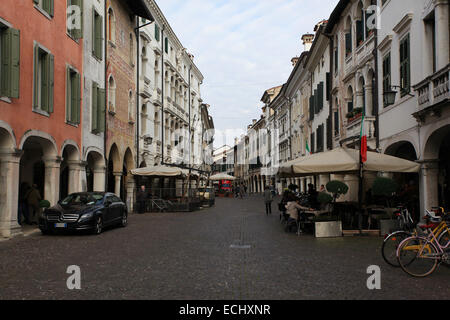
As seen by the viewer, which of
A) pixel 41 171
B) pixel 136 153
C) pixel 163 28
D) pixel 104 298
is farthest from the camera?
pixel 163 28

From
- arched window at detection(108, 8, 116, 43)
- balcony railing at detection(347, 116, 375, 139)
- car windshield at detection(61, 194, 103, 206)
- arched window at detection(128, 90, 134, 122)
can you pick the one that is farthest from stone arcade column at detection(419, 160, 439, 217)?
arched window at detection(128, 90, 134, 122)

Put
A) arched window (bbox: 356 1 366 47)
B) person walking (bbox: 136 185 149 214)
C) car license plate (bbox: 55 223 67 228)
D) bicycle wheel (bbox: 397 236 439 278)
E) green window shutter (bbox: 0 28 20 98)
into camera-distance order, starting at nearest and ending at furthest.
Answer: bicycle wheel (bbox: 397 236 439 278)
green window shutter (bbox: 0 28 20 98)
car license plate (bbox: 55 223 67 228)
arched window (bbox: 356 1 366 47)
person walking (bbox: 136 185 149 214)

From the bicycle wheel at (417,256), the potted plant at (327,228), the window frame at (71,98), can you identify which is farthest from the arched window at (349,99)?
the bicycle wheel at (417,256)

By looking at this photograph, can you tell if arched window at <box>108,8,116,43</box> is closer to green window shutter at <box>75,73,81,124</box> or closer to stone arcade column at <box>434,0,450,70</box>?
green window shutter at <box>75,73,81,124</box>

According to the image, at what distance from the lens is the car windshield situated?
1661 cm

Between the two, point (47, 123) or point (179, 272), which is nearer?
point (179, 272)

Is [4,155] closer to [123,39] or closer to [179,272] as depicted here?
[179,272]

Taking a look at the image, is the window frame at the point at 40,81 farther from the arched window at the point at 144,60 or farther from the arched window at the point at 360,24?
the arched window at the point at 144,60

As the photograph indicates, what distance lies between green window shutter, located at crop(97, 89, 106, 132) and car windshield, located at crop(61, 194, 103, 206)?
238 inches

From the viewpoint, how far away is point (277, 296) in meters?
6.65

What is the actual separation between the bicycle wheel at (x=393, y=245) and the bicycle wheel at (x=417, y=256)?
19 centimetres

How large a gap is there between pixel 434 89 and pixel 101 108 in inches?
594
